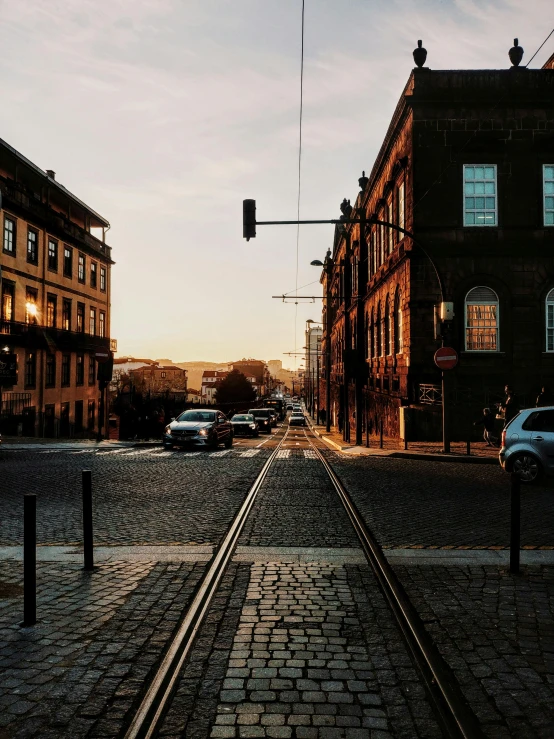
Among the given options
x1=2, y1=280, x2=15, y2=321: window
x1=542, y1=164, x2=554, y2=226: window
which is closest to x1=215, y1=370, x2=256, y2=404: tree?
x1=2, y1=280, x2=15, y2=321: window

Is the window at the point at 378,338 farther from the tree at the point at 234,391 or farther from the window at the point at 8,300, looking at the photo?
the tree at the point at 234,391

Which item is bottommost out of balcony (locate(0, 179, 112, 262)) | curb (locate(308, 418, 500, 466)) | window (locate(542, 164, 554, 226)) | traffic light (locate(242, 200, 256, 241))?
curb (locate(308, 418, 500, 466))

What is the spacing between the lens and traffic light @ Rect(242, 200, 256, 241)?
1477 cm

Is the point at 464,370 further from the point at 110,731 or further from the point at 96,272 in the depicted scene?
the point at 96,272

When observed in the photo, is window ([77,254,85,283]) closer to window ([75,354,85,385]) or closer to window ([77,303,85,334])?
window ([77,303,85,334])

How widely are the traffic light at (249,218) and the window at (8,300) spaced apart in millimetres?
20706

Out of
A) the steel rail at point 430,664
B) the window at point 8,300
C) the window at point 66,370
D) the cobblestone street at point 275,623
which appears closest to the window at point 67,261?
the window at point 66,370

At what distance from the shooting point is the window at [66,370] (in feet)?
125

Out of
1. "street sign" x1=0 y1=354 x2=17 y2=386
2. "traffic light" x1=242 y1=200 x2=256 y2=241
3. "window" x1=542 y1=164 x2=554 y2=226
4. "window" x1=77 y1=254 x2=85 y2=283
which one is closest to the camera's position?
"traffic light" x1=242 y1=200 x2=256 y2=241

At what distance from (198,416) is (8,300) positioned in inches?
605

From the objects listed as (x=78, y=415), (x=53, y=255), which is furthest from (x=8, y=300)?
(x=78, y=415)

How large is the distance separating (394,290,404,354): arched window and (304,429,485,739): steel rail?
64.9 feet

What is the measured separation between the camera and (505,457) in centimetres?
1215

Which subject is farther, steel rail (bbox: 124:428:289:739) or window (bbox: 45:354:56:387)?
window (bbox: 45:354:56:387)
